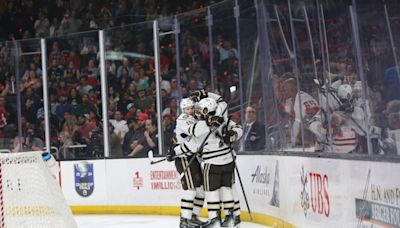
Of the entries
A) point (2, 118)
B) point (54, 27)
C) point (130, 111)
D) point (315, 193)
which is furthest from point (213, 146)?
point (54, 27)

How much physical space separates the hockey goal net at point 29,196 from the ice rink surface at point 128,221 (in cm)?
267

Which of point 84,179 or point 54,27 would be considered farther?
point 54,27

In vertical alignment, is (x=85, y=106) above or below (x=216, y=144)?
above

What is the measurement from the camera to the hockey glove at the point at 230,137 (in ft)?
27.4

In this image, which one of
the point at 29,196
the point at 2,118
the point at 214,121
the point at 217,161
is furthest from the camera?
the point at 2,118

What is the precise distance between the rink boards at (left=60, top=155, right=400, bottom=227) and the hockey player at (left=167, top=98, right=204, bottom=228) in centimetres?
71

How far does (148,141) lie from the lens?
37.5 ft

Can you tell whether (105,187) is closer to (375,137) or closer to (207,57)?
(207,57)

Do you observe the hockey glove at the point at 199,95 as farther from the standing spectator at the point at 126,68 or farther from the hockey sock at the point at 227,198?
the standing spectator at the point at 126,68

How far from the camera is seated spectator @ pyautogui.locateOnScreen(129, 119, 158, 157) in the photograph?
11.3 m

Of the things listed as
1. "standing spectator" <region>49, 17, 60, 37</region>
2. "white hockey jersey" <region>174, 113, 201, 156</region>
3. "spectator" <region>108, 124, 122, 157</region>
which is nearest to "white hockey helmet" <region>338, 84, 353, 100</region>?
"white hockey jersey" <region>174, 113, 201, 156</region>

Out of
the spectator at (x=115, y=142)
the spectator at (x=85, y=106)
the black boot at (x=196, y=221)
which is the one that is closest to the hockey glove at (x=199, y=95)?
the black boot at (x=196, y=221)

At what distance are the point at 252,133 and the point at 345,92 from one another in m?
3.53

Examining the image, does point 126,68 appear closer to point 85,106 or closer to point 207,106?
point 85,106
